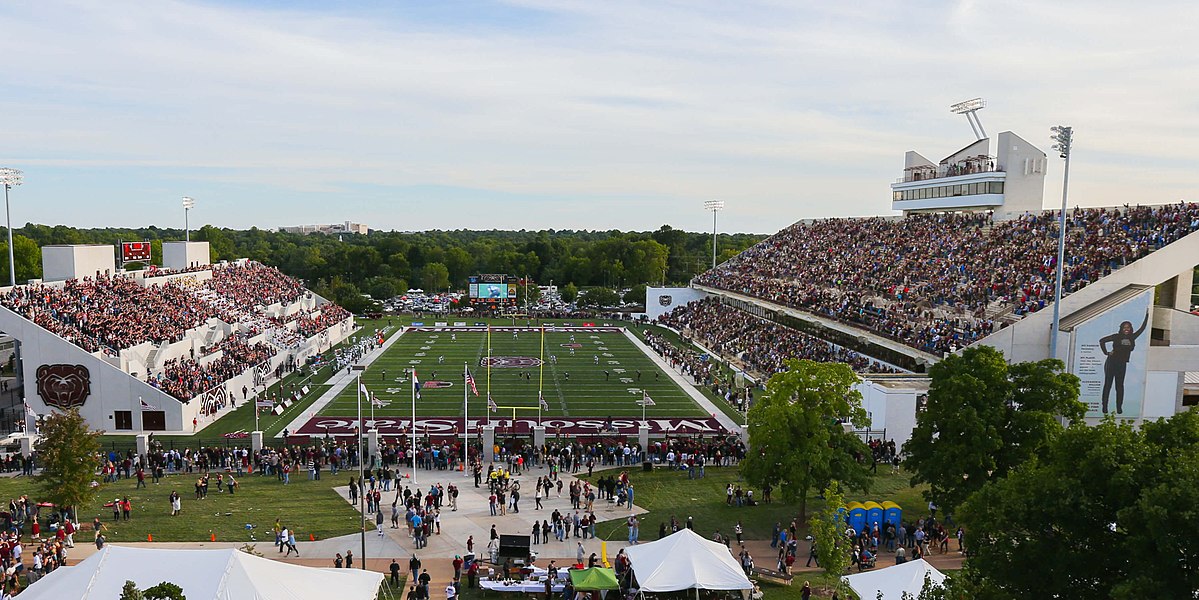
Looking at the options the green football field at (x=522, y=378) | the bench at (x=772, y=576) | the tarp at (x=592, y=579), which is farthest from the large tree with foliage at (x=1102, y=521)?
the green football field at (x=522, y=378)

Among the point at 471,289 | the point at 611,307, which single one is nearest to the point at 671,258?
the point at 611,307

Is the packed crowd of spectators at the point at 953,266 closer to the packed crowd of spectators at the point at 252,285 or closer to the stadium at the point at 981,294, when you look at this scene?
the stadium at the point at 981,294

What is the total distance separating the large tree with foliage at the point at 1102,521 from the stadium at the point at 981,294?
1749 cm

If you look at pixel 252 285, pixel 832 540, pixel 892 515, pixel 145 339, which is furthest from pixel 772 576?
pixel 252 285

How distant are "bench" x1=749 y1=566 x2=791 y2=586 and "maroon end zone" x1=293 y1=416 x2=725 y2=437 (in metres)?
12.8

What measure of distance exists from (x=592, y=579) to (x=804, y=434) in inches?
301

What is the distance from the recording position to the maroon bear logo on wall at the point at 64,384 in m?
32.7

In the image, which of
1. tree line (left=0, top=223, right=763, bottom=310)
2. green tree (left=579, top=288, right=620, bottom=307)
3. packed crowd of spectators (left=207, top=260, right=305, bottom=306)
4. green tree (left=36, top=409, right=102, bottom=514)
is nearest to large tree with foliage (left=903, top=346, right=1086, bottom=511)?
green tree (left=36, top=409, right=102, bottom=514)

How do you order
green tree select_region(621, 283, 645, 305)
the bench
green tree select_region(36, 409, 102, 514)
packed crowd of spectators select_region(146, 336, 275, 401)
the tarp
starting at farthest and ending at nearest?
green tree select_region(621, 283, 645, 305)
packed crowd of spectators select_region(146, 336, 275, 401)
green tree select_region(36, 409, 102, 514)
the bench
the tarp

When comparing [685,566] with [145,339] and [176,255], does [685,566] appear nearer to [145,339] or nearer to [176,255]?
[145,339]

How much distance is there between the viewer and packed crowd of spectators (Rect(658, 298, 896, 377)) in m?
42.6

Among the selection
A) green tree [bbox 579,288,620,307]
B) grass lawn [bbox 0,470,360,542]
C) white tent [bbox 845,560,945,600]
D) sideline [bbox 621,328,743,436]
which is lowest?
grass lawn [bbox 0,470,360,542]

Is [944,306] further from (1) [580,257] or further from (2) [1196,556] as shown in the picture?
(1) [580,257]

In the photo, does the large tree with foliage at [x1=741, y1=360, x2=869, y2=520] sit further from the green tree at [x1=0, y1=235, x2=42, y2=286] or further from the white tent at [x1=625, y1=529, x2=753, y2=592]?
the green tree at [x1=0, y1=235, x2=42, y2=286]
